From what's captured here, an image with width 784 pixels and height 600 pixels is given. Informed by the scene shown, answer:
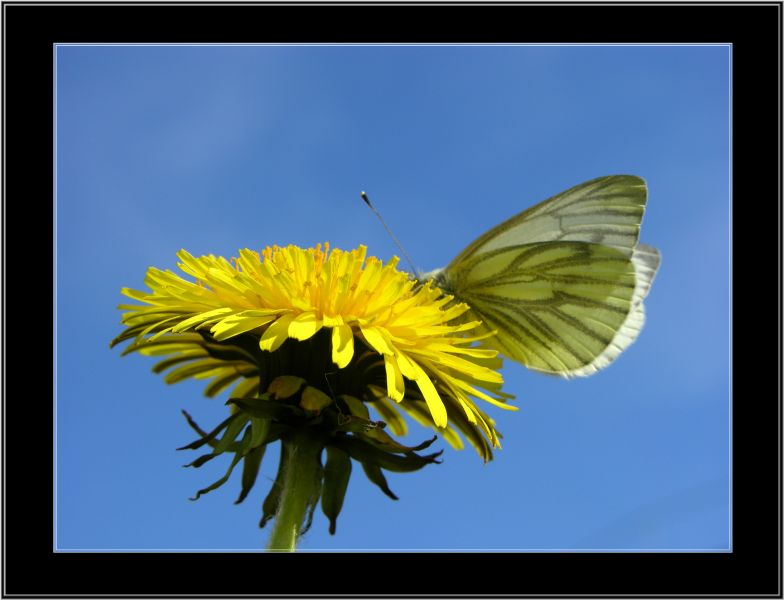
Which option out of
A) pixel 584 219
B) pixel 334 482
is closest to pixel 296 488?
pixel 334 482

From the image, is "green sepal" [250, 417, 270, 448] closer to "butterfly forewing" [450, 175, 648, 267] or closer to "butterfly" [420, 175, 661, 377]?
"butterfly" [420, 175, 661, 377]

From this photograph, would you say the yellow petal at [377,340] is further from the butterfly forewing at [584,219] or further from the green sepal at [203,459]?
the butterfly forewing at [584,219]

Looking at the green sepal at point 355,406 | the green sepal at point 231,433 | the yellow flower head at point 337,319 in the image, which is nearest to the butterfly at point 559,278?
the yellow flower head at point 337,319

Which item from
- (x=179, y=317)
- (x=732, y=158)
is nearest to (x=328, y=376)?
(x=179, y=317)

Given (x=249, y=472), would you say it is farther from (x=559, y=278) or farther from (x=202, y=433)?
(x=559, y=278)

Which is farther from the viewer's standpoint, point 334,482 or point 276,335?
point 334,482

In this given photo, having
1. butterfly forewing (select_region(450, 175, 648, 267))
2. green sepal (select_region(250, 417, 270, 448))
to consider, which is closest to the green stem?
green sepal (select_region(250, 417, 270, 448))
